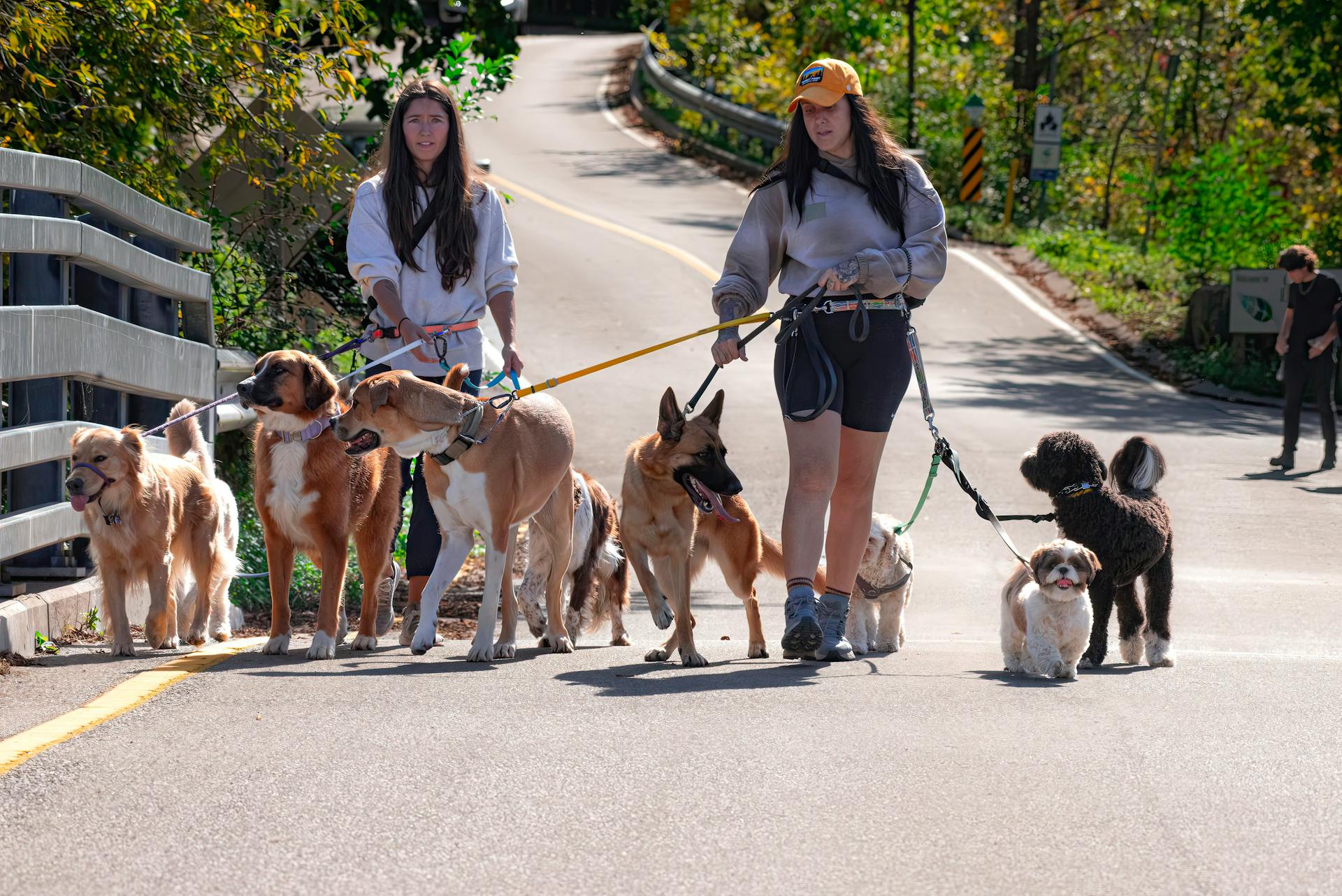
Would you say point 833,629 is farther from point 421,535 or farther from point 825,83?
point 825,83

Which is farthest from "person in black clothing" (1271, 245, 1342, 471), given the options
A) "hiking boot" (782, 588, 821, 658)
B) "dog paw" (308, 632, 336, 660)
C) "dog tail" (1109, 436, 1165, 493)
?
"dog paw" (308, 632, 336, 660)

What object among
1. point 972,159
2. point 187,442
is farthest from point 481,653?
point 972,159

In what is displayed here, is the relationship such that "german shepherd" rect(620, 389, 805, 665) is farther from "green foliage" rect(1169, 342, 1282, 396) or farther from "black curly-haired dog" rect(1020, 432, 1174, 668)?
"green foliage" rect(1169, 342, 1282, 396)

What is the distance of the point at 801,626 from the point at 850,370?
1070 mm

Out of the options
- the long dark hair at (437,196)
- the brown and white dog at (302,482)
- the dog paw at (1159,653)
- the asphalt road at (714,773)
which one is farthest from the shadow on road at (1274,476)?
the brown and white dog at (302,482)

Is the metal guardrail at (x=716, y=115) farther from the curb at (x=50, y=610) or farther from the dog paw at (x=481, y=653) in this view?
the dog paw at (x=481, y=653)

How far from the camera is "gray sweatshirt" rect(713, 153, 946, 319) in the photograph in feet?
20.5

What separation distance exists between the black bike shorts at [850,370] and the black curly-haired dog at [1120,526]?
80 centimetres

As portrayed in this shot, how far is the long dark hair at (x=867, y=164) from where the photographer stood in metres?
6.37

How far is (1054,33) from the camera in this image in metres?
32.4

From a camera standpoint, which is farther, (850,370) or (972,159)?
(972,159)

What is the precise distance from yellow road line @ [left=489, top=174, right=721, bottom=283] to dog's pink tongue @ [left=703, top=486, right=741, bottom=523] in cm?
1464

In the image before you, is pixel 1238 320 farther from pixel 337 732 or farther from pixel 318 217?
pixel 337 732

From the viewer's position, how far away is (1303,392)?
13.7m
